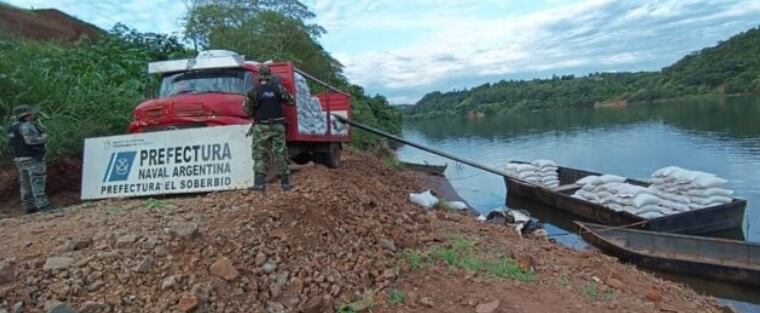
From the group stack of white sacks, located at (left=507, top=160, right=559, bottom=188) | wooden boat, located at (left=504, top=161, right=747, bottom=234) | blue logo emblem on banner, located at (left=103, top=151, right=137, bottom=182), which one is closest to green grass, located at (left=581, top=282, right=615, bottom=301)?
blue logo emblem on banner, located at (left=103, top=151, right=137, bottom=182)

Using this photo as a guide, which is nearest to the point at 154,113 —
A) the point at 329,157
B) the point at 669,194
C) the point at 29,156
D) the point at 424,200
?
the point at 29,156

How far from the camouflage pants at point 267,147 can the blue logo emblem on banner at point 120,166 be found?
180cm

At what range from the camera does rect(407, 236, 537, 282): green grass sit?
19.3 feet

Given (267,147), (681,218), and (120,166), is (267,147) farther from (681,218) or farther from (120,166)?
(681,218)

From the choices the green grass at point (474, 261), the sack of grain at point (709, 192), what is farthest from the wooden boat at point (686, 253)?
the green grass at point (474, 261)

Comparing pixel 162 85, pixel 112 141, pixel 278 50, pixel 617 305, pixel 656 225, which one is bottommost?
pixel 656 225

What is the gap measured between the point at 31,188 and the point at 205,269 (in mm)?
4372

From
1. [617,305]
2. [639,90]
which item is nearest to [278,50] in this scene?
[617,305]

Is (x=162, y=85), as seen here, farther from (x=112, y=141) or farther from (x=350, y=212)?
(x=350, y=212)

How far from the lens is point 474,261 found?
6.14 meters

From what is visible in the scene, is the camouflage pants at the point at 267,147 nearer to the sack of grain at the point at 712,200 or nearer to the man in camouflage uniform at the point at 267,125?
the man in camouflage uniform at the point at 267,125

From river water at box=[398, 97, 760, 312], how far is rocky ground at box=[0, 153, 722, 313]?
302 inches

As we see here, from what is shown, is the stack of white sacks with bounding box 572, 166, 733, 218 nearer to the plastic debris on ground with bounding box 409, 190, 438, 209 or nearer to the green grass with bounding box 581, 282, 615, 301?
the plastic debris on ground with bounding box 409, 190, 438, 209

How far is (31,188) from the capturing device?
765 cm
